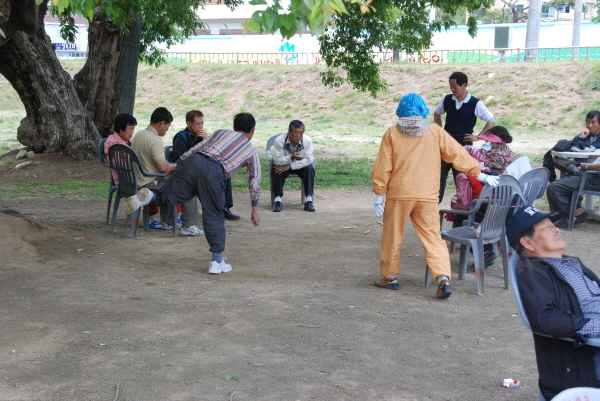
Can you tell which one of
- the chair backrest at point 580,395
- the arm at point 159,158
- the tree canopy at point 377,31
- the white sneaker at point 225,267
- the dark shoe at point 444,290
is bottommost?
the white sneaker at point 225,267

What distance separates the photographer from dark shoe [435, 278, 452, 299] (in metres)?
6.63

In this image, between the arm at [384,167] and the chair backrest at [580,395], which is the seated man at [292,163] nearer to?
the arm at [384,167]

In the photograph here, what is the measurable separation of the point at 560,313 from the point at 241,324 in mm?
3029

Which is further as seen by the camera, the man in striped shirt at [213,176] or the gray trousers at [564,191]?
the gray trousers at [564,191]

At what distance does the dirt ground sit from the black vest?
1.40 metres

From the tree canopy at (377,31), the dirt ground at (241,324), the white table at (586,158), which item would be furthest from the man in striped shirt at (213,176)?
the tree canopy at (377,31)

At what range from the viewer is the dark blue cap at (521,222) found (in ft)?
11.6

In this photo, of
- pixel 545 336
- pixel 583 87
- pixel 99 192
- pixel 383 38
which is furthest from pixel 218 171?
pixel 583 87

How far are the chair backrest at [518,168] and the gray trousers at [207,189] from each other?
8.48 ft

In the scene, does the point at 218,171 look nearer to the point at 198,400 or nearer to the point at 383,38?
the point at 198,400

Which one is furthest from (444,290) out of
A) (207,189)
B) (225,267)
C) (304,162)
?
(304,162)

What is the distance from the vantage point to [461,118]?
9516 millimetres

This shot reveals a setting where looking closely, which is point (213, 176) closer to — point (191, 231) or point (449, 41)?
point (191, 231)

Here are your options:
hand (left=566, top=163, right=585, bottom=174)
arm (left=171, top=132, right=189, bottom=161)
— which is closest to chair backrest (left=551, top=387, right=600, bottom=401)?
arm (left=171, top=132, right=189, bottom=161)
